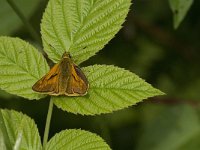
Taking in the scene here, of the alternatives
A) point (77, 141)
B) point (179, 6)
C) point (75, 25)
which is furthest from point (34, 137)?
point (179, 6)

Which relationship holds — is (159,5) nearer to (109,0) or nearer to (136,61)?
(136,61)

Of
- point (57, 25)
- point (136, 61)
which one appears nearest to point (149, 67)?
point (136, 61)

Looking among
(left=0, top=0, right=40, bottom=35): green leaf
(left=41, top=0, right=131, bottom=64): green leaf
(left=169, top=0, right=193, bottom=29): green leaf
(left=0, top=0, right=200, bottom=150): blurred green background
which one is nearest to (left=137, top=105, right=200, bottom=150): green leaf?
(left=0, top=0, right=200, bottom=150): blurred green background

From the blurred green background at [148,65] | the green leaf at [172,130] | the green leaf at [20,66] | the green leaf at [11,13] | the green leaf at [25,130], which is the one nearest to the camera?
the green leaf at [25,130]

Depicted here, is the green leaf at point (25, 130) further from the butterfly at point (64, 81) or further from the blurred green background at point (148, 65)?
the blurred green background at point (148, 65)

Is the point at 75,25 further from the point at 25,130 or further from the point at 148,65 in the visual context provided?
A: the point at 148,65

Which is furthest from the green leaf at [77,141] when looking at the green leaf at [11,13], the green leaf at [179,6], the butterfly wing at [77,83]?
the green leaf at [11,13]

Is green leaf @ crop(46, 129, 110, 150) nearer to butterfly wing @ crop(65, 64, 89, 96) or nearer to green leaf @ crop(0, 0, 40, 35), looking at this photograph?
butterfly wing @ crop(65, 64, 89, 96)
